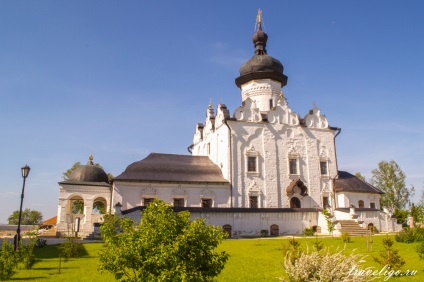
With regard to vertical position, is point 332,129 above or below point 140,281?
above

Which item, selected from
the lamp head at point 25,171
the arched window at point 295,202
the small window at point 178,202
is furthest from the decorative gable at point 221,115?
the lamp head at point 25,171

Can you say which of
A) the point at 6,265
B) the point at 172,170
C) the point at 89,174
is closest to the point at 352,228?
the point at 172,170

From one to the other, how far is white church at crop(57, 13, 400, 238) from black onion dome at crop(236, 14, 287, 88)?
9 cm

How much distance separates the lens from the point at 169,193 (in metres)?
25.5

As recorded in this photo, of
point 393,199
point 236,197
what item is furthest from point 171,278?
point 393,199

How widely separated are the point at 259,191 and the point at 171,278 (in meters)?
22.3

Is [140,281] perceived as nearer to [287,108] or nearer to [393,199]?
[287,108]

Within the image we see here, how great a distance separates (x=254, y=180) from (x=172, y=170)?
6373 millimetres

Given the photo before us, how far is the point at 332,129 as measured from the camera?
31.4 meters

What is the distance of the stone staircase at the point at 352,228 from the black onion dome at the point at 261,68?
50.3 ft

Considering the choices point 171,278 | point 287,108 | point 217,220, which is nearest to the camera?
point 171,278

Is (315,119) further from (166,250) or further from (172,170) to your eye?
(166,250)

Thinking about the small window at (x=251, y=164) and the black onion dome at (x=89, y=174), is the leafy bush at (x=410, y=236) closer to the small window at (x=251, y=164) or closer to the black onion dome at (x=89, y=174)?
the small window at (x=251, y=164)

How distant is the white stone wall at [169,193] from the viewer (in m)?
24.6
